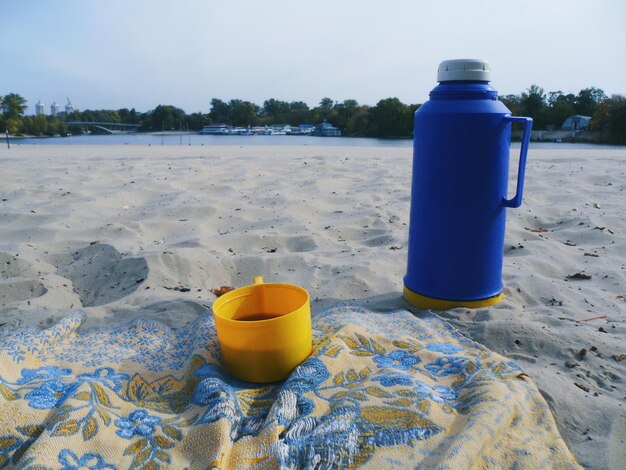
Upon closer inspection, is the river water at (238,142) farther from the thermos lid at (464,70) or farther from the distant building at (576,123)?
the thermos lid at (464,70)

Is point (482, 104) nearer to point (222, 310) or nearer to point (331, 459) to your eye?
point (222, 310)

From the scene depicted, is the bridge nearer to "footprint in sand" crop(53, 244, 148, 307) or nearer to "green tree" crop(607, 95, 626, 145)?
"green tree" crop(607, 95, 626, 145)

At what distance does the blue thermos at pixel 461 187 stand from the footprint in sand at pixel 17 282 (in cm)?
176

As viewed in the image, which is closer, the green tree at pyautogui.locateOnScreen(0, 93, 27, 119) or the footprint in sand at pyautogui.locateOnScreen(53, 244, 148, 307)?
the footprint in sand at pyautogui.locateOnScreen(53, 244, 148, 307)

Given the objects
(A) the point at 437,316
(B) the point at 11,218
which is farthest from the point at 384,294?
(B) the point at 11,218

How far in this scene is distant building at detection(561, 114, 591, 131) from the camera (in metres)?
24.9

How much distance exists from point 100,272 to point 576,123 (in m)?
28.2

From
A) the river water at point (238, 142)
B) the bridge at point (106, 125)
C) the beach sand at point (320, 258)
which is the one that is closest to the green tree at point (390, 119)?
the river water at point (238, 142)

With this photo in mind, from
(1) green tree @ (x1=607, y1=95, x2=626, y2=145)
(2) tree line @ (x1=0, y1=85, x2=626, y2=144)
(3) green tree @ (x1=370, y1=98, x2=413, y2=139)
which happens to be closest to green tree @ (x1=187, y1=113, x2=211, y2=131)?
(2) tree line @ (x1=0, y1=85, x2=626, y2=144)

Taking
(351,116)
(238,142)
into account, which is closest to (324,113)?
(351,116)

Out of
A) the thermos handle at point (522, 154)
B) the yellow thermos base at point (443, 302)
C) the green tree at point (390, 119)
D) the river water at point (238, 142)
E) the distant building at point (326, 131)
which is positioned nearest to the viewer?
the thermos handle at point (522, 154)

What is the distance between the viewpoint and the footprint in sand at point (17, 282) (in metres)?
2.17

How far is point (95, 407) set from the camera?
43.8 inches

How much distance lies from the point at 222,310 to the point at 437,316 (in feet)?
2.77
